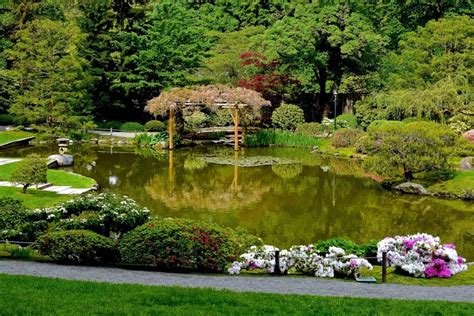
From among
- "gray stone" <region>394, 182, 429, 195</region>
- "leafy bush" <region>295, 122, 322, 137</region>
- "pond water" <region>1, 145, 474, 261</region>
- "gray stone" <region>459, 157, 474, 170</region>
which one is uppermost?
"leafy bush" <region>295, 122, 322, 137</region>

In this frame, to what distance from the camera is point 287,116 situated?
A: 121 feet

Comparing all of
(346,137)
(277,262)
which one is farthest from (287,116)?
(277,262)

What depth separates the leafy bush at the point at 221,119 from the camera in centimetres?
3654

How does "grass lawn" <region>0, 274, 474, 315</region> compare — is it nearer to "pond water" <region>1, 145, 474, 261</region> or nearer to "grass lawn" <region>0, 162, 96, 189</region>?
"pond water" <region>1, 145, 474, 261</region>

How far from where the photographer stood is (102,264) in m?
11.2

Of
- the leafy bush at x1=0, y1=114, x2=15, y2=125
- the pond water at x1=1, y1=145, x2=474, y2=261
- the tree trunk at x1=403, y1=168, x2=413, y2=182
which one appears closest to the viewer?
the pond water at x1=1, y1=145, x2=474, y2=261

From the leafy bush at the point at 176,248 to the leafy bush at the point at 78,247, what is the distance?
326 mm

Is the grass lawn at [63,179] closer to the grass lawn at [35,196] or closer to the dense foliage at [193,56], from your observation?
the grass lawn at [35,196]

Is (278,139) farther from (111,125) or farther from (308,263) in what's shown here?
(308,263)

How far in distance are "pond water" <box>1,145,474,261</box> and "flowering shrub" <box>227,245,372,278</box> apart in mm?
3000

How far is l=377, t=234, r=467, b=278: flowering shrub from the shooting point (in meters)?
11.2

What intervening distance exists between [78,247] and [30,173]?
25.3ft

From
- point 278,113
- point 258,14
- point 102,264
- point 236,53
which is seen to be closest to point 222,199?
point 102,264

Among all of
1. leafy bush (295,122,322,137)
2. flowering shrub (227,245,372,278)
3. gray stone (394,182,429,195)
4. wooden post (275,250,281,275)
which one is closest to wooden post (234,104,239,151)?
leafy bush (295,122,322,137)
